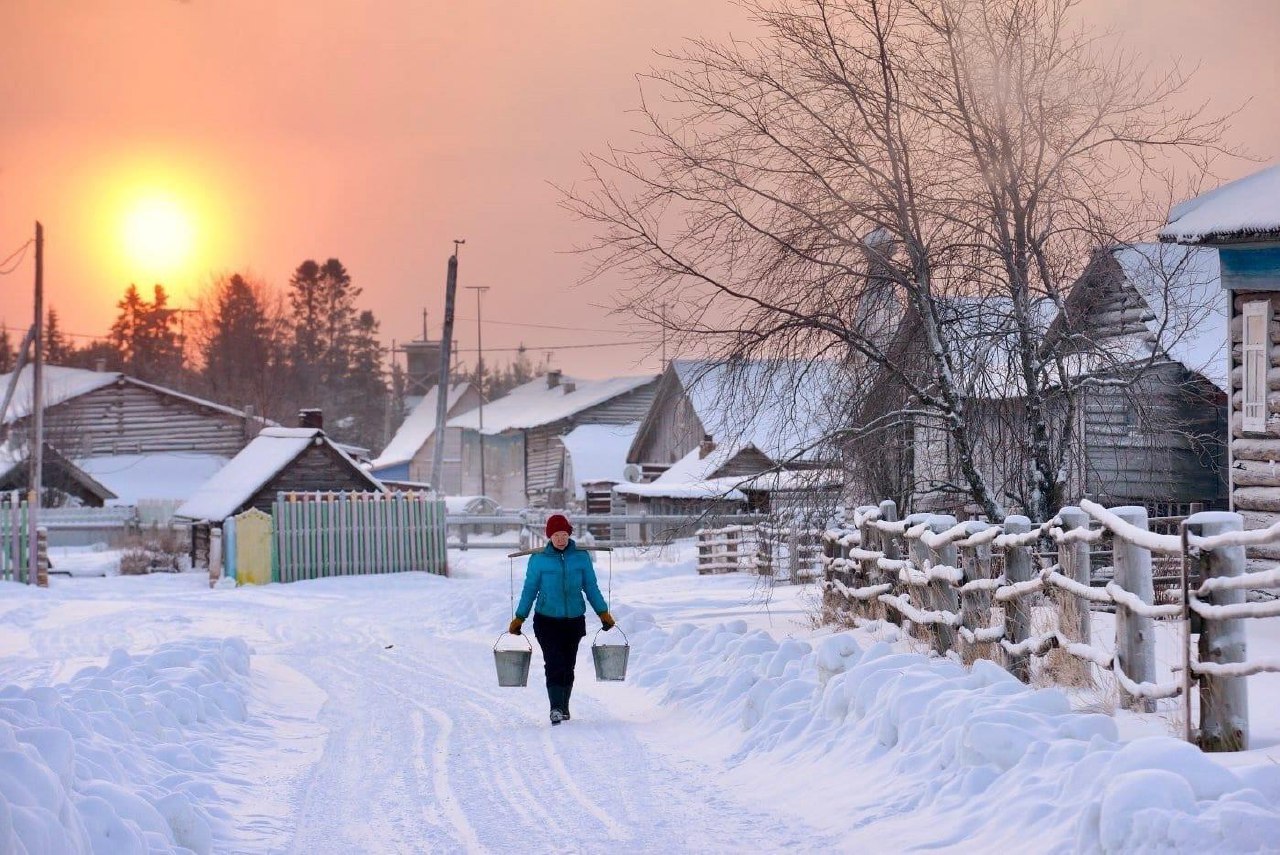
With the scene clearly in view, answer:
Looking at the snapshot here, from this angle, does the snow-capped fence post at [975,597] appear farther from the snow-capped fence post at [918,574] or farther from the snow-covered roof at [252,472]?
the snow-covered roof at [252,472]

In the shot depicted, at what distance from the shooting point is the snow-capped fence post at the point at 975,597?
11109mm

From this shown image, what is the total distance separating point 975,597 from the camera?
37.1ft

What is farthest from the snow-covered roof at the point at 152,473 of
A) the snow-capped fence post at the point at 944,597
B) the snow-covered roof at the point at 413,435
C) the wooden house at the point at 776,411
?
the snow-capped fence post at the point at 944,597

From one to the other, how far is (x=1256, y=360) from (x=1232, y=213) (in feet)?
4.98

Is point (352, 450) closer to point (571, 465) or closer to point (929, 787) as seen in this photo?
point (571, 465)

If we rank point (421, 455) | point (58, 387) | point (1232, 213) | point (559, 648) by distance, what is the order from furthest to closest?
point (421, 455) → point (58, 387) → point (1232, 213) → point (559, 648)

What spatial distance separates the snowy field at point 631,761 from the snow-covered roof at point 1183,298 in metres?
4.88

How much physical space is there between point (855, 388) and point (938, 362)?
3.35 feet

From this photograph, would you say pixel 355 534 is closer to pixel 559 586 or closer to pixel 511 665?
pixel 511 665

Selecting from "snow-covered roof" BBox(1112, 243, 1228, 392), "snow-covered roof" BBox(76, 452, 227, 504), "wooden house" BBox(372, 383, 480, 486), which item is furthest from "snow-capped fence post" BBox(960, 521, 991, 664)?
"wooden house" BBox(372, 383, 480, 486)

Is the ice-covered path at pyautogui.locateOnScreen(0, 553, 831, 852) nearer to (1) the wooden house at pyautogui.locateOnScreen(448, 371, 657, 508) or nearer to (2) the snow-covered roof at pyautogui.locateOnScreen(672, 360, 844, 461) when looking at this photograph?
(2) the snow-covered roof at pyautogui.locateOnScreen(672, 360, 844, 461)

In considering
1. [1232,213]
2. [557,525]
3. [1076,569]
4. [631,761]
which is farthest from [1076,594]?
[1232,213]

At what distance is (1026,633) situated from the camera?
10.6m

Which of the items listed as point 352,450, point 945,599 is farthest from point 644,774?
point 352,450
